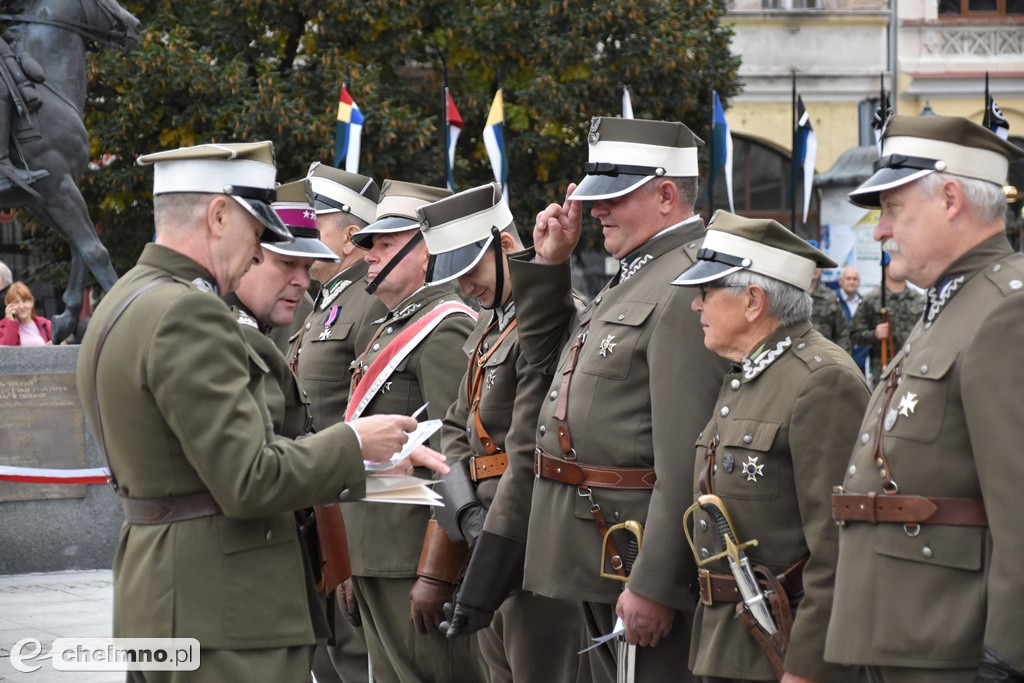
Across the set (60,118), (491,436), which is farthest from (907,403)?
(60,118)

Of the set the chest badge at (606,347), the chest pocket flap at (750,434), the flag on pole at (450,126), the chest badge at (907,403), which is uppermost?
the chest badge at (907,403)

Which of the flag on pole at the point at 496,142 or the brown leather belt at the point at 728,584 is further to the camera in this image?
the flag on pole at the point at 496,142

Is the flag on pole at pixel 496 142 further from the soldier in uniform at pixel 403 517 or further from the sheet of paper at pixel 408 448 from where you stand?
the sheet of paper at pixel 408 448

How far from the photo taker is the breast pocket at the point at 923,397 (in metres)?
3.30

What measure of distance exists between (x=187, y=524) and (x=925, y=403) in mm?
1694

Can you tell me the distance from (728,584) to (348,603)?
2.36 metres

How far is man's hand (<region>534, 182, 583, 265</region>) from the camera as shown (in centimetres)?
477

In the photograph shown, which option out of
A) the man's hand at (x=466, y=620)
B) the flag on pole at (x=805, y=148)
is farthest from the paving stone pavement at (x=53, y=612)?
the flag on pole at (x=805, y=148)

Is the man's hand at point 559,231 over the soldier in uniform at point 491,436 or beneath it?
over

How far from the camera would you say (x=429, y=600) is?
17.0 feet

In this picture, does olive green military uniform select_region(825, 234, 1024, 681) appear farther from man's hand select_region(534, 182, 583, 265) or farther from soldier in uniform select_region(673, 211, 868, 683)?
man's hand select_region(534, 182, 583, 265)

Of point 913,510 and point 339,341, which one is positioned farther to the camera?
point 339,341

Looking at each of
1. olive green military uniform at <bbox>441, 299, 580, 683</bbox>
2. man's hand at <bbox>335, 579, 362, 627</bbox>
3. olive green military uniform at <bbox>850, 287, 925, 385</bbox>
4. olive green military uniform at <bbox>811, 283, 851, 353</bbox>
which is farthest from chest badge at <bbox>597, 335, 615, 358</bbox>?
olive green military uniform at <bbox>811, 283, 851, 353</bbox>

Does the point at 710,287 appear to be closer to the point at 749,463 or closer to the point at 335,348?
the point at 749,463
